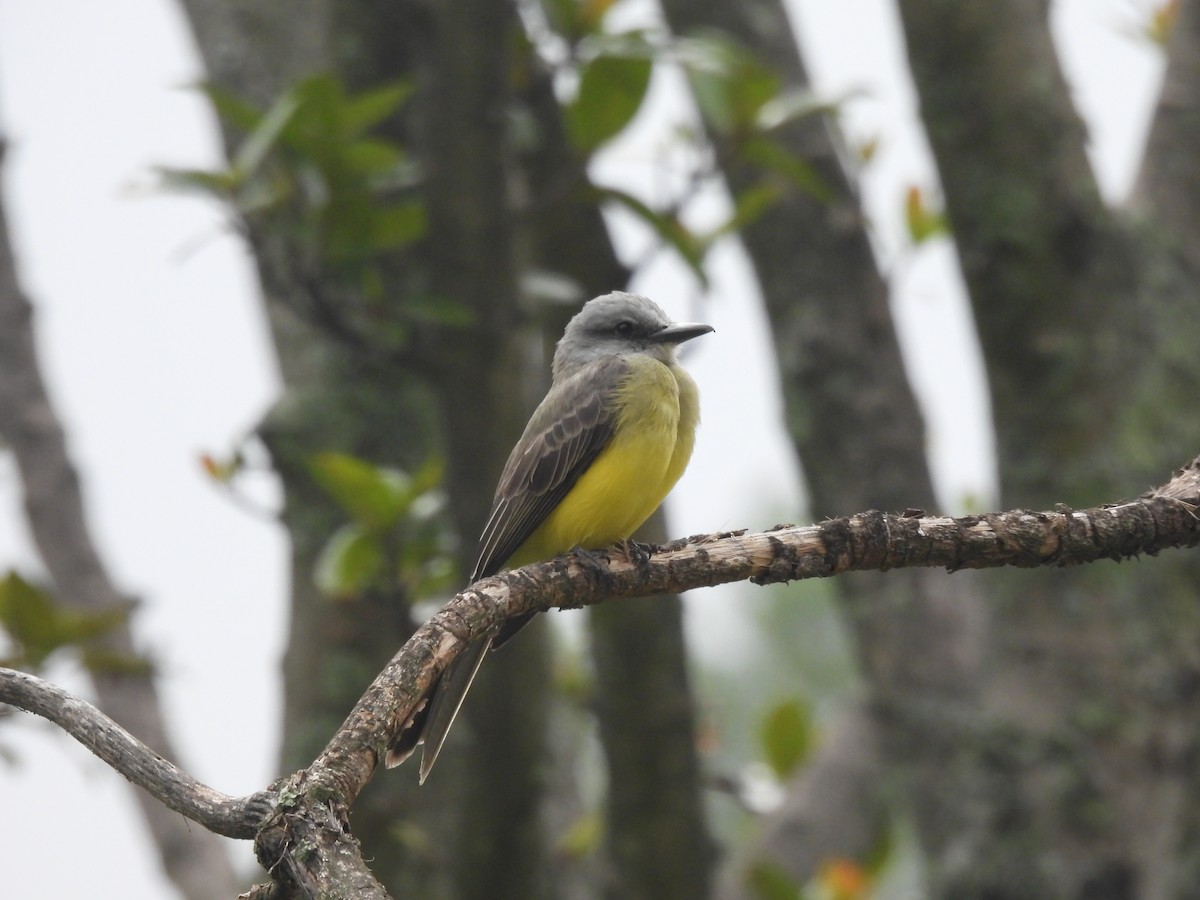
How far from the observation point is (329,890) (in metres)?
1.99

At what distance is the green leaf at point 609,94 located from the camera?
5.12 meters

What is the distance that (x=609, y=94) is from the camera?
5.12 metres

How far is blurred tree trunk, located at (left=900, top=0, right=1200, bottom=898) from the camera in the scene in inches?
222

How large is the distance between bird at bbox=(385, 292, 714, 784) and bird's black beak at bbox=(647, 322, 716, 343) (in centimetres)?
19

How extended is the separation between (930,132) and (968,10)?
56cm

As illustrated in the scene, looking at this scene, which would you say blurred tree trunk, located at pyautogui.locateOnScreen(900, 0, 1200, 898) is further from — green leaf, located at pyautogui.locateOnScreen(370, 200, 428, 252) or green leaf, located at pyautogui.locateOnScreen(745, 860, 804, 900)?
green leaf, located at pyautogui.locateOnScreen(370, 200, 428, 252)

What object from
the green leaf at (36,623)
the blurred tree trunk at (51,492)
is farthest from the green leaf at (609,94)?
the blurred tree trunk at (51,492)

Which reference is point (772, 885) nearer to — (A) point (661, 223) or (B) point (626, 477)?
(B) point (626, 477)

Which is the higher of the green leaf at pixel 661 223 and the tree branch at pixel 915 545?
the green leaf at pixel 661 223

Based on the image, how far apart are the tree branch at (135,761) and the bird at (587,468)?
61.6 inches

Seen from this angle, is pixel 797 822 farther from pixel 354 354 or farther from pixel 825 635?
pixel 825 635

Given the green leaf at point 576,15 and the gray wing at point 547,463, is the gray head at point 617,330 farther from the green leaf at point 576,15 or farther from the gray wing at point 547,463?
the green leaf at point 576,15

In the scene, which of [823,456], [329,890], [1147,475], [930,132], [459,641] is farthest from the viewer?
[823,456]

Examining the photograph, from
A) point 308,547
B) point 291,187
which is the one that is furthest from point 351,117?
point 308,547
